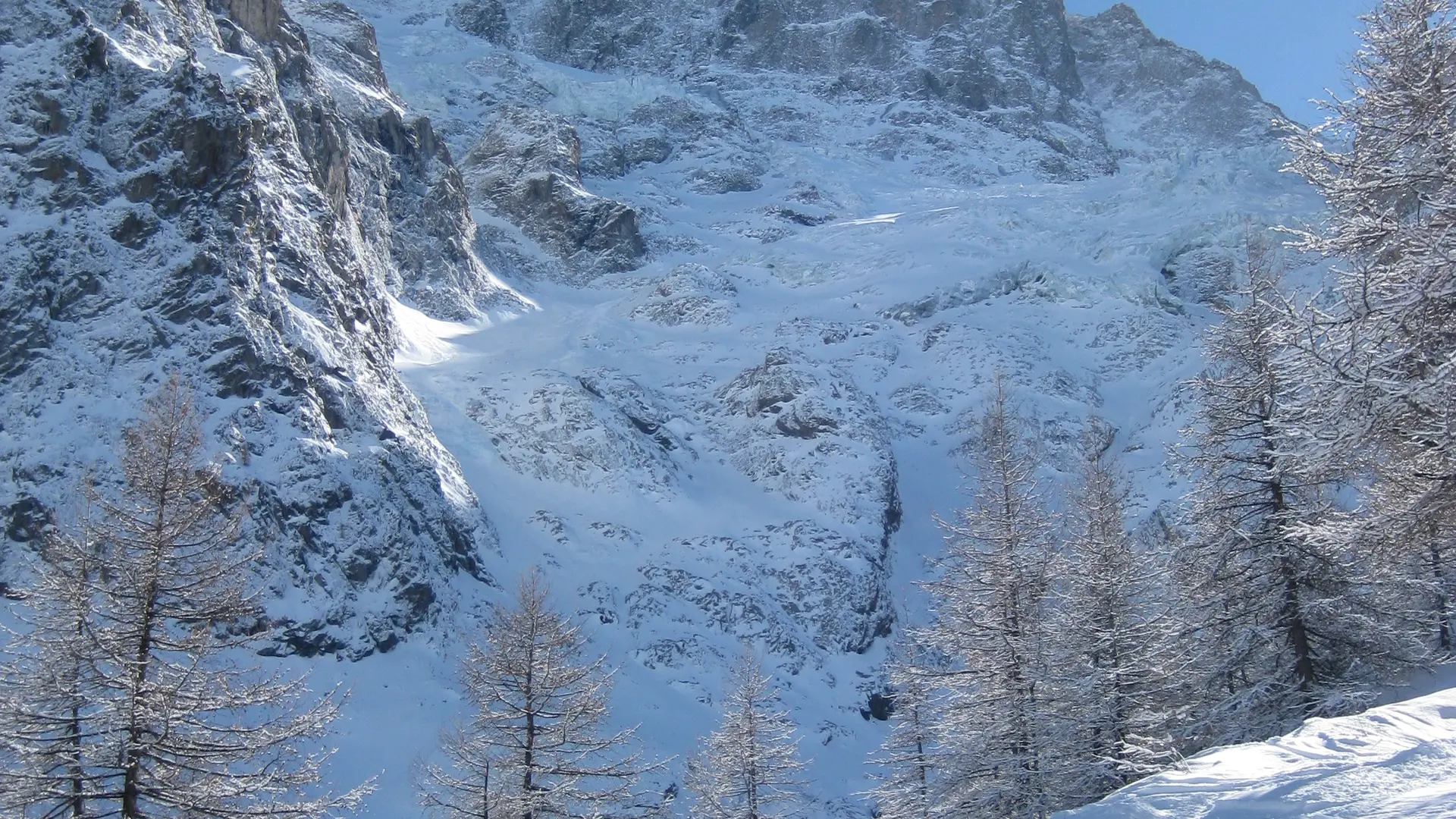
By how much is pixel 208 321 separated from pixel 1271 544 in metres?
30.4

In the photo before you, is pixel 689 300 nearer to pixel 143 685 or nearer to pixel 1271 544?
pixel 1271 544

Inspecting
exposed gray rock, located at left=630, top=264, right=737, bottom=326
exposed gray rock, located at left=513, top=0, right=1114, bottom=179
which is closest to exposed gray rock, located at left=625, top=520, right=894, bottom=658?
exposed gray rock, located at left=630, top=264, right=737, bottom=326

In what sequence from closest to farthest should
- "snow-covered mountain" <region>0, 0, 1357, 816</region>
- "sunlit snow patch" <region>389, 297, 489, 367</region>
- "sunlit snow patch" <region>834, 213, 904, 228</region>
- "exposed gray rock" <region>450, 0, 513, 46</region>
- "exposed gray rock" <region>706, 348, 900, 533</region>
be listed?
1. "snow-covered mountain" <region>0, 0, 1357, 816</region>
2. "exposed gray rock" <region>706, 348, 900, 533</region>
3. "sunlit snow patch" <region>389, 297, 489, 367</region>
4. "sunlit snow patch" <region>834, 213, 904, 228</region>
5. "exposed gray rock" <region>450, 0, 513, 46</region>

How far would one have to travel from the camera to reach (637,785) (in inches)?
1072

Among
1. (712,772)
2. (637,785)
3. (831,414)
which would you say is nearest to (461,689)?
(637,785)

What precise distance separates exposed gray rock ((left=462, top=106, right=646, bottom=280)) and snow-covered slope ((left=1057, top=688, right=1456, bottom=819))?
222ft

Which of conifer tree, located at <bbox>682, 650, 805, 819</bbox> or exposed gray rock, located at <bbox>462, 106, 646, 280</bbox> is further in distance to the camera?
exposed gray rock, located at <bbox>462, 106, 646, 280</bbox>

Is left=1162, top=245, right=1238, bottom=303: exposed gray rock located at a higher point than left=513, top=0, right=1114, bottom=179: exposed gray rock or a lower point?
lower

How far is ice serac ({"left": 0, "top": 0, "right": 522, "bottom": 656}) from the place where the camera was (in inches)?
1141

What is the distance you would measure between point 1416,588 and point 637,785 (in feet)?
63.9

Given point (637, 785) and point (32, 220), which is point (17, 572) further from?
point (637, 785)

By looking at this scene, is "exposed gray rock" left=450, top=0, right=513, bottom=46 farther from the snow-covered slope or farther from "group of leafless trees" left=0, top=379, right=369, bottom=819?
the snow-covered slope

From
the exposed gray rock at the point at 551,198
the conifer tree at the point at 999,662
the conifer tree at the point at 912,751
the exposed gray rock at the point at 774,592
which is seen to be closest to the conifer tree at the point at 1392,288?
the conifer tree at the point at 999,662

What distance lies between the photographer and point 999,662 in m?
15.8
